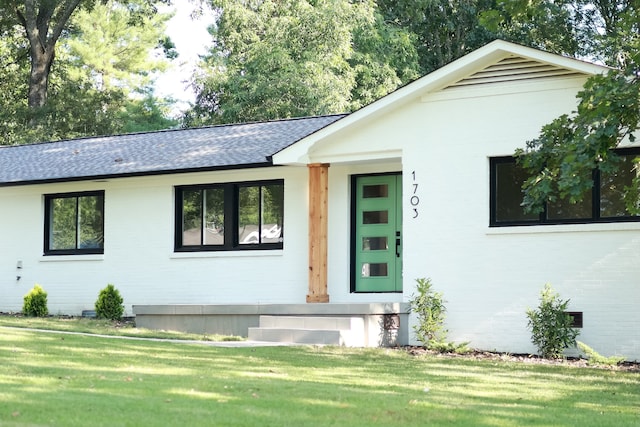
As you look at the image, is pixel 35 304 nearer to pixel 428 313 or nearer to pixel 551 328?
pixel 428 313

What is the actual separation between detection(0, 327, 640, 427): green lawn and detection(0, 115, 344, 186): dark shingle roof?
19.3ft

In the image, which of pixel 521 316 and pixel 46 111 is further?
pixel 46 111

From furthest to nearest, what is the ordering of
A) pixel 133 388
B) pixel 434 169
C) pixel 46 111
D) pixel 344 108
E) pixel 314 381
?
pixel 46 111, pixel 344 108, pixel 434 169, pixel 314 381, pixel 133 388

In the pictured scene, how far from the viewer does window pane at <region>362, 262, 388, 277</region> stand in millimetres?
18828

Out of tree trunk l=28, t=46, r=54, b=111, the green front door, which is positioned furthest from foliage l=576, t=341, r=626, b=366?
tree trunk l=28, t=46, r=54, b=111

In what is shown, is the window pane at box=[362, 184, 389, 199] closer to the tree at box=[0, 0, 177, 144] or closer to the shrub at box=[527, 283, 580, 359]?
the shrub at box=[527, 283, 580, 359]

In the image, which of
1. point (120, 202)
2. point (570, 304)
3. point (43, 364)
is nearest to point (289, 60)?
point (120, 202)

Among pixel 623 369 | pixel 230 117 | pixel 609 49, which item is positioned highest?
pixel 609 49

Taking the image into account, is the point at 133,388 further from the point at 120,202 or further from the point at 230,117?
the point at 230,117

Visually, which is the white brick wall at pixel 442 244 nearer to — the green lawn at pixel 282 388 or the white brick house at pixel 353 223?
the white brick house at pixel 353 223

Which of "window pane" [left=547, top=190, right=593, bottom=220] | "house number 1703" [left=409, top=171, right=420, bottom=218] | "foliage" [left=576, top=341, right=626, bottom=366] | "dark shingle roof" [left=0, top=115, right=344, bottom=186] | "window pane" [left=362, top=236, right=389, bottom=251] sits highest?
"dark shingle roof" [left=0, top=115, right=344, bottom=186]

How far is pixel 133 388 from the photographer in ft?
33.3

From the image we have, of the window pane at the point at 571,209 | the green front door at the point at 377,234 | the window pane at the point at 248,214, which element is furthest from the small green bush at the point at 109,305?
the window pane at the point at 571,209

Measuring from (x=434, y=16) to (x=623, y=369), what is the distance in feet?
95.2
